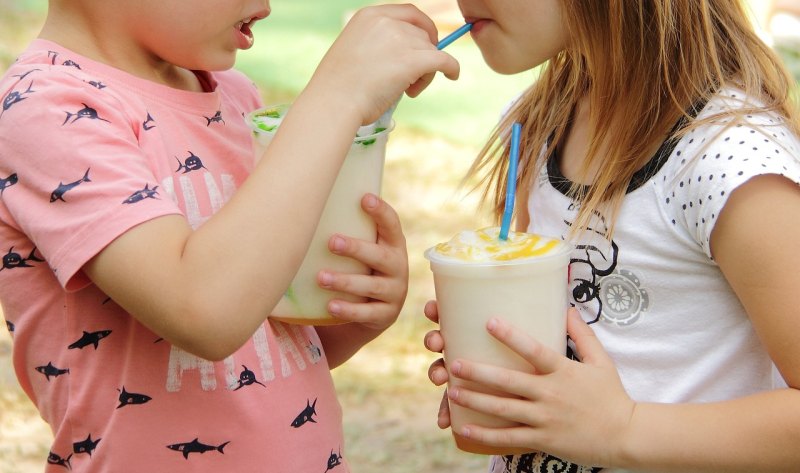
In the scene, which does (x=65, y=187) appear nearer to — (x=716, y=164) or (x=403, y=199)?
(x=716, y=164)

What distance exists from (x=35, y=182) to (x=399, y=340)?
9.02ft

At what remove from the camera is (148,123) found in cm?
138

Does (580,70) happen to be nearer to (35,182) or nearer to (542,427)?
(542,427)

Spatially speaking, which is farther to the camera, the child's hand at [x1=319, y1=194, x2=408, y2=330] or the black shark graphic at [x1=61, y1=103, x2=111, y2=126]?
the child's hand at [x1=319, y1=194, x2=408, y2=330]

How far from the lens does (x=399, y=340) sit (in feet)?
12.8

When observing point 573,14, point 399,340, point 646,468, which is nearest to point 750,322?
point 646,468

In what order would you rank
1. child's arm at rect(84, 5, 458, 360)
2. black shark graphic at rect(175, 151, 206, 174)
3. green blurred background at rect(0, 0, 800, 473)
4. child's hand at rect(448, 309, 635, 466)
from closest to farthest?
child's arm at rect(84, 5, 458, 360), child's hand at rect(448, 309, 635, 466), black shark graphic at rect(175, 151, 206, 174), green blurred background at rect(0, 0, 800, 473)

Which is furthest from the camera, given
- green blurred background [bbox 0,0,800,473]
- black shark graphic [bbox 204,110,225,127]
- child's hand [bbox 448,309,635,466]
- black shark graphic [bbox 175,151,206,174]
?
green blurred background [bbox 0,0,800,473]

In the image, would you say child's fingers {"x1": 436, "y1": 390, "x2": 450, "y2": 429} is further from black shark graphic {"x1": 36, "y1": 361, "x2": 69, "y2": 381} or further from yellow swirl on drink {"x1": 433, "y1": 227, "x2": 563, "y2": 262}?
black shark graphic {"x1": 36, "y1": 361, "x2": 69, "y2": 381}

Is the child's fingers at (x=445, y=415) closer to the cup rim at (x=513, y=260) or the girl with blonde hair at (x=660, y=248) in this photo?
the girl with blonde hair at (x=660, y=248)

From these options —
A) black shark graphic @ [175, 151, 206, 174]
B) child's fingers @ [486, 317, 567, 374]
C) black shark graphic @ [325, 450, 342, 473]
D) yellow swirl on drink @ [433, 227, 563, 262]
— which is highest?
yellow swirl on drink @ [433, 227, 563, 262]

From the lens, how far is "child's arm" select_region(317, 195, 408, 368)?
1.39m

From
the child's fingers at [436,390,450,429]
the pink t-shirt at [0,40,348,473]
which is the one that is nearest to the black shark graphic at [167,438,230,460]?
the pink t-shirt at [0,40,348,473]

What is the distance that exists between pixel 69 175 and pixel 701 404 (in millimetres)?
843
